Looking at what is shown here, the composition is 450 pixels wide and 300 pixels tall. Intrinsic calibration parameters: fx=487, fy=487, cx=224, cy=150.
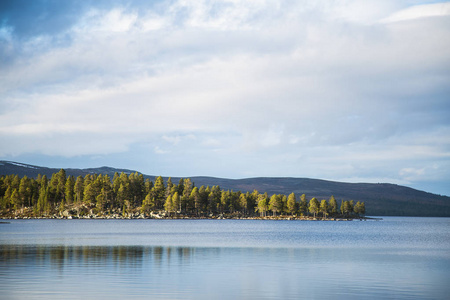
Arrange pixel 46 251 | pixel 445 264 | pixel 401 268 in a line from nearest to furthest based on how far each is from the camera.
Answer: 1. pixel 401 268
2. pixel 445 264
3. pixel 46 251

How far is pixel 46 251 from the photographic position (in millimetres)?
58344

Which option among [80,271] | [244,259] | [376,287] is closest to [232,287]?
[376,287]

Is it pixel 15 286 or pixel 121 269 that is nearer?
pixel 15 286

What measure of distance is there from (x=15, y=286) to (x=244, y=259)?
26029 millimetres

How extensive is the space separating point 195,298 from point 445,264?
3292 centimetres

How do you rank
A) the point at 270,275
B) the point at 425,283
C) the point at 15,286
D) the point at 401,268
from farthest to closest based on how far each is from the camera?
1. the point at 401,268
2. the point at 270,275
3. the point at 425,283
4. the point at 15,286

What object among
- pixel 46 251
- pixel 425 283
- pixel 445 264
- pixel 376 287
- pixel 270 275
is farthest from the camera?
pixel 46 251

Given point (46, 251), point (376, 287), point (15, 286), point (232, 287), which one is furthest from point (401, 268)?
point (46, 251)

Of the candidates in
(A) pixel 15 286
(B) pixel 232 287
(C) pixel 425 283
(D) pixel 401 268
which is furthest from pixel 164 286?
(D) pixel 401 268

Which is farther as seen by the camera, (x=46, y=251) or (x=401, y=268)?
(x=46, y=251)

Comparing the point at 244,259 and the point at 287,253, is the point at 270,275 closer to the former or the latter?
the point at 244,259

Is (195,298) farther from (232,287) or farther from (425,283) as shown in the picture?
(425,283)

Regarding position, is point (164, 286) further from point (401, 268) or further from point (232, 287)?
point (401, 268)

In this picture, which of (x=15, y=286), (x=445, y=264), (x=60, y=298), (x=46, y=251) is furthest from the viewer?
(x=46, y=251)
